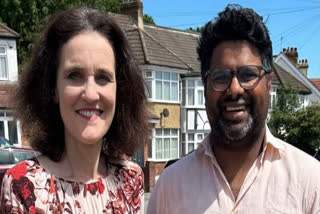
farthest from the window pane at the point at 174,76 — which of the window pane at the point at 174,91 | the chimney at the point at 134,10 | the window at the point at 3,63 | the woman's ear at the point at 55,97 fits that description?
the woman's ear at the point at 55,97

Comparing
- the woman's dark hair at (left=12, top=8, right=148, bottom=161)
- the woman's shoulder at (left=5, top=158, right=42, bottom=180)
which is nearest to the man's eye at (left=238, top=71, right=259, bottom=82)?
the woman's dark hair at (left=12, top=8, right=148, bottom=161)

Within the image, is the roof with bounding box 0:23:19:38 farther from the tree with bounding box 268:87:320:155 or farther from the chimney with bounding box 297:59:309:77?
the chimney with bounding box 297:59:309:77

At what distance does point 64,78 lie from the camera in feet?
5.85

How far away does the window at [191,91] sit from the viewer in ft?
68.2

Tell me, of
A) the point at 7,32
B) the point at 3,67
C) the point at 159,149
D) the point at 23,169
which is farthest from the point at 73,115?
the point at 159,149

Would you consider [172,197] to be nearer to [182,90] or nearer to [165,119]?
[165,119]

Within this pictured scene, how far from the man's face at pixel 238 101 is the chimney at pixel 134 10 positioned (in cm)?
1965

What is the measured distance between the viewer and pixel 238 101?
2004 millimetres

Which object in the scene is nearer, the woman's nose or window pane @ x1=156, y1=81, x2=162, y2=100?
the woman's nose

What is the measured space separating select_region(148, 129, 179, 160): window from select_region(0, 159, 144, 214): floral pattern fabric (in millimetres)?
16869

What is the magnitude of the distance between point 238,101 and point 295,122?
624 inches

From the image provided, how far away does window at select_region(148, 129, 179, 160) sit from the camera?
19312 millimetres

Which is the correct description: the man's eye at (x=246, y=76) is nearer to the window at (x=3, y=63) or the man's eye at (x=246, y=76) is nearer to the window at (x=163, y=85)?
the window at (x=163, y=85)

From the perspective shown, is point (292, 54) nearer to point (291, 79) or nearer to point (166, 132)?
point (291, 79)
